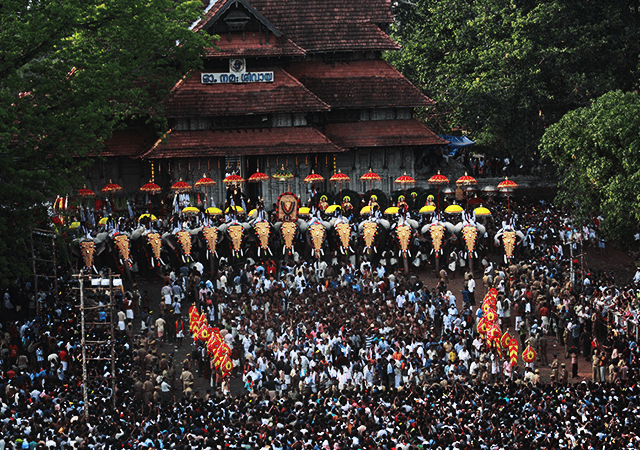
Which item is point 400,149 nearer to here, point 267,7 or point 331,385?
point 267,7

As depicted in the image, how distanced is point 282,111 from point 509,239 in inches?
521

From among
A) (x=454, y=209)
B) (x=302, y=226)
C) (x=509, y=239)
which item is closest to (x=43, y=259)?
(x=302, y=226)

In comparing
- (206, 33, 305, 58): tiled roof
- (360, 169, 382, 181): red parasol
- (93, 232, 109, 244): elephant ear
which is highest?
(206, 33, 305, 58): tiled roof

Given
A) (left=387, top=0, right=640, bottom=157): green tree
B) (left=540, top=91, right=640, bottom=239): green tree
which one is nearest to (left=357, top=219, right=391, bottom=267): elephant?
(left=540, top=91, right=640, bottom=239): green tree

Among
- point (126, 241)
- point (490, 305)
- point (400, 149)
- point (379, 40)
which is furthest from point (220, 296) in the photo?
point (379, 40)

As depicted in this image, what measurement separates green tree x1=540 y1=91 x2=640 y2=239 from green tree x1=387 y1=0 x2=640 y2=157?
571cm

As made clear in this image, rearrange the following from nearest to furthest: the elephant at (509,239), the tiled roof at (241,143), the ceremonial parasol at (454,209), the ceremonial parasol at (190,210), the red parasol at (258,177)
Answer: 1. the elephant at (509,239)
2. the ceremonial parasol at (190,210)
3. the ceremonial parasol at (454,209)
4. the red parasol at (258,177)
5. the tiled roof at (241,143)

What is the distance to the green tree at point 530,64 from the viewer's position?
4647cm

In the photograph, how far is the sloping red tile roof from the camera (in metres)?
48.2

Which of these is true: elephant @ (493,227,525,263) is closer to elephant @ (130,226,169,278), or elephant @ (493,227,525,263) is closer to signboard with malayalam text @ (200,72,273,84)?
elephant @ (130,226,169,278)

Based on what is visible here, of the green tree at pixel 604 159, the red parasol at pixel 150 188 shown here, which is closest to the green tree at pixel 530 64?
the green tree at pixel 604 159

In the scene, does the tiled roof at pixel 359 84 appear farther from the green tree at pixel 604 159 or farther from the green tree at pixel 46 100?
the green tree at pixel 46 100

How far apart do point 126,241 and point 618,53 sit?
24977 millimetres

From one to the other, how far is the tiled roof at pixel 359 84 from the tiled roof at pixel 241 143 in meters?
2.92
